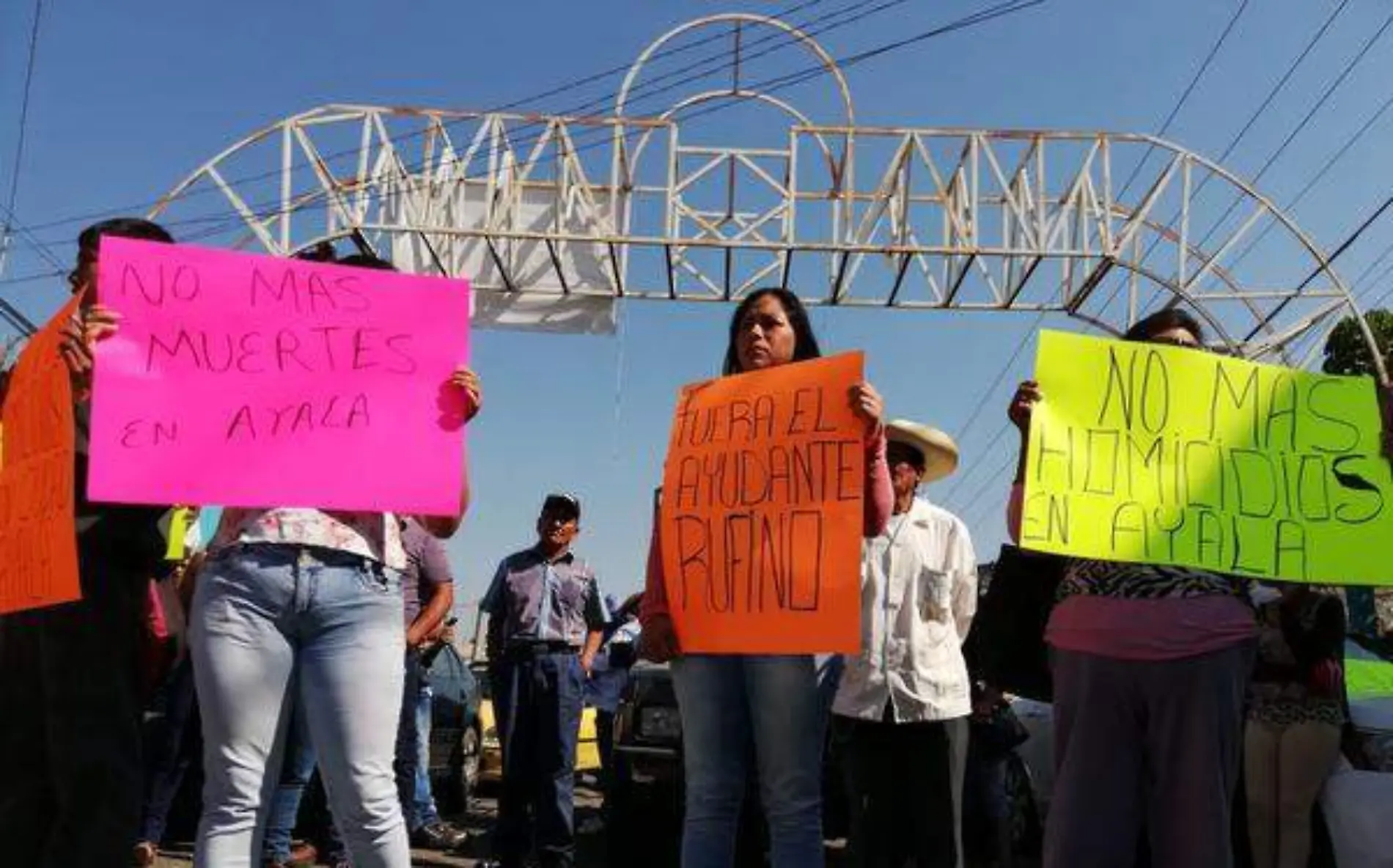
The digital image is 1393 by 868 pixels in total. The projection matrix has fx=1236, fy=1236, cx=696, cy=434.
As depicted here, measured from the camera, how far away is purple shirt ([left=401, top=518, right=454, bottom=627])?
249 inches

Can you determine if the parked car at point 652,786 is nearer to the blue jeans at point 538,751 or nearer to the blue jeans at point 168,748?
the blue jeans at point 538,751

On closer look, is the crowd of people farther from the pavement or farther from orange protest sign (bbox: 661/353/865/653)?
the pavement

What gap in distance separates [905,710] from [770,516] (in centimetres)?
115

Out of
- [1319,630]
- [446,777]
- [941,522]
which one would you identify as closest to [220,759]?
[941,522]

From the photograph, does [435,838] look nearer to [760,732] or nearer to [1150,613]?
[760,732]

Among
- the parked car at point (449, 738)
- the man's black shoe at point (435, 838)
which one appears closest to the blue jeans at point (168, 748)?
the man's black shoe at point (435, 838)

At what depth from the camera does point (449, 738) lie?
9391mm

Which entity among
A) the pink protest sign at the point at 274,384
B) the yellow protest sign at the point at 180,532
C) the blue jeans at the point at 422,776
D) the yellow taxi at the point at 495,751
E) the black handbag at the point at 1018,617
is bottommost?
the yellow taxi at the point at 495,751

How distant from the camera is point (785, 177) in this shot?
11648mm

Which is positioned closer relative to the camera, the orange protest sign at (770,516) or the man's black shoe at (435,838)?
the orange protest sign at (770,516)

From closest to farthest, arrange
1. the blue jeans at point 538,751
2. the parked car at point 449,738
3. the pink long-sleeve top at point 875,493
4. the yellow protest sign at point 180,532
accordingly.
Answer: the pink long-sleeve top at point 875,493, the yellow protest sign at point 180,532, the blue jeans at point 538,751, the parked car at point 449,738

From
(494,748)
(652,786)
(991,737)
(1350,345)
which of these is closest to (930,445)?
(991,737)

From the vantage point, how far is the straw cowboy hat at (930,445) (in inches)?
197

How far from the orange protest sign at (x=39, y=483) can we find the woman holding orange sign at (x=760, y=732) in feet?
5.12
